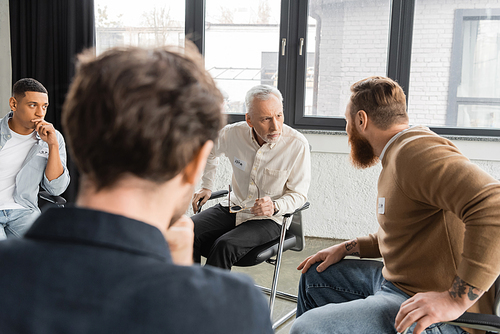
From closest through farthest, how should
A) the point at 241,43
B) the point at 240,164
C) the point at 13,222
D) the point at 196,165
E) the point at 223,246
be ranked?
the point at 196,165 → the point at 223,246 → the point at 13,222 → the point at 240,164 → the point at 241,43

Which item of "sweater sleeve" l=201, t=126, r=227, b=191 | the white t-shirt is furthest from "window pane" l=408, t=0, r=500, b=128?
the white t-shirt

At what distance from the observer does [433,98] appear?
11.7 ft

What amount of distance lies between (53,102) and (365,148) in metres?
3.34

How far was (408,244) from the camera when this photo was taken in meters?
1.41

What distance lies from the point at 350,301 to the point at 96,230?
1.21 m

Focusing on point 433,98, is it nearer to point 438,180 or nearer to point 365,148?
point 365,148

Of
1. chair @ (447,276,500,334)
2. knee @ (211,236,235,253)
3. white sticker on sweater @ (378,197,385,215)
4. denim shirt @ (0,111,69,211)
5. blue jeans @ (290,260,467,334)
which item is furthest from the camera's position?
denim shirt @ (0,111,69,211)

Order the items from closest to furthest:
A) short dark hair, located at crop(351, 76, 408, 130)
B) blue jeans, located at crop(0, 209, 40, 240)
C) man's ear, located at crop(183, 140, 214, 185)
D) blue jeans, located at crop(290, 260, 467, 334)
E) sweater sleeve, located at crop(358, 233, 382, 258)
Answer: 1. man's ear, located at crop(183, 140, 214, 185)
2. blue jeans, located at crop(290, 260, 467, 334)
3. short dark hair, located at crop(351, 76, 408, 130)
4. sweater sleeve, located at crop(358, 233, 382, 258)
5. blue jeans, located at crop(0, 209, 40, 240)

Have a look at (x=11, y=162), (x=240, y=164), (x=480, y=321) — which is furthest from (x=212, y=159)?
(x=480, y=321)

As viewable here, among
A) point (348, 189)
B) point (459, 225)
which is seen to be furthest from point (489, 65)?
point (459, 225)

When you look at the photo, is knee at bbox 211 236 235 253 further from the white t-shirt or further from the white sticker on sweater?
the white t-shirt

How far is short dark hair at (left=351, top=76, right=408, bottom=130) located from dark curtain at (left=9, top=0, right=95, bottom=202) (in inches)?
126

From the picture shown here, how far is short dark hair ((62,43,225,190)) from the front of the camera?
1.61 ft

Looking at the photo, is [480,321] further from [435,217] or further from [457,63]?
[457,63]
